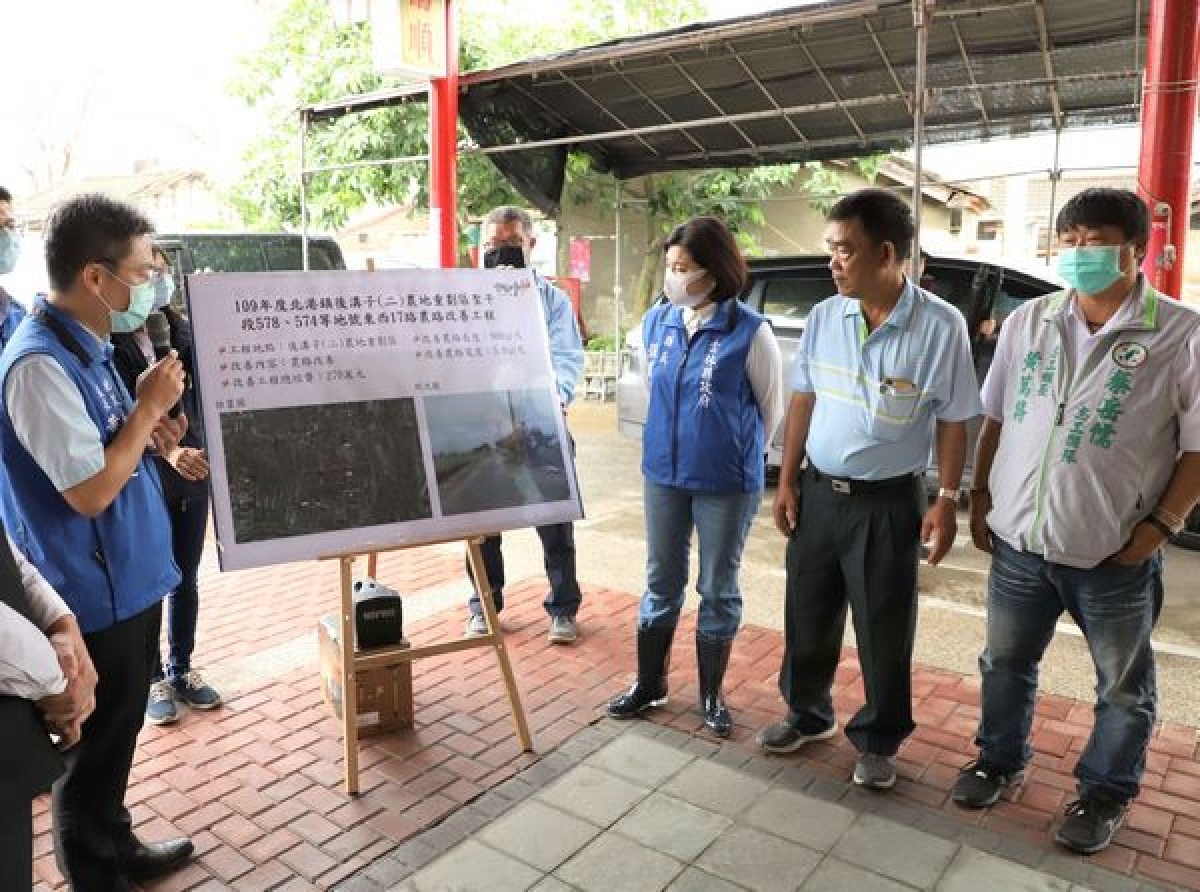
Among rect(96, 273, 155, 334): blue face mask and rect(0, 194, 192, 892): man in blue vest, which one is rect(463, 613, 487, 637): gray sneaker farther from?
rect(96, 273, 155, 334): blue face mask

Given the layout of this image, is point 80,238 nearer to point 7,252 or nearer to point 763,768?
point 7,252

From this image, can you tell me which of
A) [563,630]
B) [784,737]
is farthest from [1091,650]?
[563,630]

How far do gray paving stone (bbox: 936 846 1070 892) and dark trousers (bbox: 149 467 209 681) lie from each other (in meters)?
2.78

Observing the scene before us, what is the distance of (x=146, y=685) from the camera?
8.04 feet

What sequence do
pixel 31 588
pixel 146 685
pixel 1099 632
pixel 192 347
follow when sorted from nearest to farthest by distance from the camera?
pixel 31 588 → pixel 146 685 → pixel 1099 632 → pixel 192 347

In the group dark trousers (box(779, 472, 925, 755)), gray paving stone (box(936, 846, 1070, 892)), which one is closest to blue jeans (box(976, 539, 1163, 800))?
dark trousers (box(779, 472, 925, 755))

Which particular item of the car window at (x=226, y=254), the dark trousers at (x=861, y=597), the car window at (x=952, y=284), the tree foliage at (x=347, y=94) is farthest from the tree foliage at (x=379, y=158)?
the dark trousers at (x=861, y=597)

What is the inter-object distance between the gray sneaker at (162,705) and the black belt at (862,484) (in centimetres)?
253

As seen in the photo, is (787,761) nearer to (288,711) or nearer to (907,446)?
(907,446)

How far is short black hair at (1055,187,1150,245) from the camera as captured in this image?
8.22 ft

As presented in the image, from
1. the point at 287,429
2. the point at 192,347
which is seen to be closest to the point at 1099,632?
the point at 287,429

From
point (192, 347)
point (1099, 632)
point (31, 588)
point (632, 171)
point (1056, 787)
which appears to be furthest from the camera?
point (632, 171)

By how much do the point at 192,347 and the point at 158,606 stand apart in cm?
80

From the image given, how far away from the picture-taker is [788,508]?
3129mm
